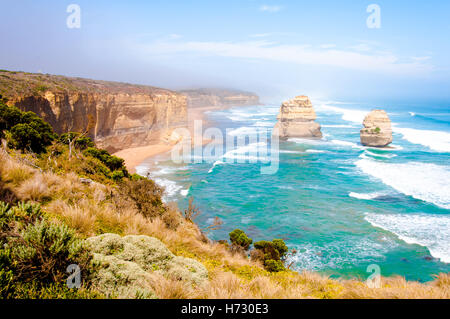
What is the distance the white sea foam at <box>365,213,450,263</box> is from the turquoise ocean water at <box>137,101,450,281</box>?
0.05 meters

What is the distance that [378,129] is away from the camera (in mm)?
42562

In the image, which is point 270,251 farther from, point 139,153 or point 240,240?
point 139,153

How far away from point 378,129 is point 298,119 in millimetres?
12824

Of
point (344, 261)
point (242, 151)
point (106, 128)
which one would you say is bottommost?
point (344, 261)

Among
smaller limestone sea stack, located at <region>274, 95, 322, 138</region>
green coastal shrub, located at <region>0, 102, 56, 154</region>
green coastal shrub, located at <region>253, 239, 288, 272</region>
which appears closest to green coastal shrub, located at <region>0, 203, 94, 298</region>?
green coastal shrub, located at <region>253, 239, 288, 272</region>

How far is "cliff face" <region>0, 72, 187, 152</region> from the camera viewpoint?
2505cm

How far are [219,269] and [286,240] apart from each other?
12039mm

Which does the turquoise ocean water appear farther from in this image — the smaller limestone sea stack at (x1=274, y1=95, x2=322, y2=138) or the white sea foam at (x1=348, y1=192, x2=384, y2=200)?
the smaller limestone sea stack at (x1=274, y1=95, x2=322, y2=138)

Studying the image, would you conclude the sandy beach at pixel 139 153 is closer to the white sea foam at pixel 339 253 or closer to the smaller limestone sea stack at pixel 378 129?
the white sea foam at pixel 339 253

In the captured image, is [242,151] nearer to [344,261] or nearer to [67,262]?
[344,261]

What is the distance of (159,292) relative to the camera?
3797mm

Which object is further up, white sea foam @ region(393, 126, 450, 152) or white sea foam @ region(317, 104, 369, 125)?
white sea foam @ region(317, 104, 369, 125)

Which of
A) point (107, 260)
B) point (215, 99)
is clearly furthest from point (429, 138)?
point (215, 99)
